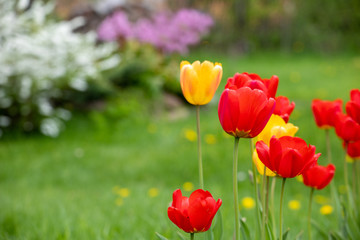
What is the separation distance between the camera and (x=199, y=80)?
0.84 metres

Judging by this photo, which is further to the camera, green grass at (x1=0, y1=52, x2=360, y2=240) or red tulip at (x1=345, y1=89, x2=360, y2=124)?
green grass at (x1=0, y1=52, x2=360, y2=240)

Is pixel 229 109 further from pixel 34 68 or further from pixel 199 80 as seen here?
pixel 34 68

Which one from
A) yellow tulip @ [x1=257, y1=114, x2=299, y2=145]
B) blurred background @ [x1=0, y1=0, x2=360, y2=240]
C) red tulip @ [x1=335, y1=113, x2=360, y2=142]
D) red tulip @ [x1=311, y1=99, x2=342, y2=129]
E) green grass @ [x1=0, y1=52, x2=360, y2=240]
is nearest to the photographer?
yellow tulip @ [x1=257, y1=114, x2=299, y2=145]

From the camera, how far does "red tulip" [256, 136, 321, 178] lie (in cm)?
71

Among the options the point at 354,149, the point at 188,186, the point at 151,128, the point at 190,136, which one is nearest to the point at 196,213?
the point at 354,149

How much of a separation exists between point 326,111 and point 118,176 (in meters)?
2.39

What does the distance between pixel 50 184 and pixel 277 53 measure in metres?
9.73

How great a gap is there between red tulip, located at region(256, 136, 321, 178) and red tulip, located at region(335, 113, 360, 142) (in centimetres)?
31

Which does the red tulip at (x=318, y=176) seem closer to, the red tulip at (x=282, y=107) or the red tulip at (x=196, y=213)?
the red tulip at (x=282, y=107)

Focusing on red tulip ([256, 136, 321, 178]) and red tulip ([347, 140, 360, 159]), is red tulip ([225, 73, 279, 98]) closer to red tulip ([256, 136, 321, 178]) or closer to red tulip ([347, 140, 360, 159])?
red tulip ([256, 136, 321, 178])

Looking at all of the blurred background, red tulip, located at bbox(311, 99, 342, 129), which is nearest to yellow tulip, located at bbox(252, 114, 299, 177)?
red tulip, located at bbox(311, 99, 342, 129)

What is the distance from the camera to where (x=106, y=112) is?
4742mm

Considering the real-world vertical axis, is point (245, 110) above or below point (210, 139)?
above

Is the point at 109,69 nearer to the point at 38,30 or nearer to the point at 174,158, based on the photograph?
the point at 38,30
